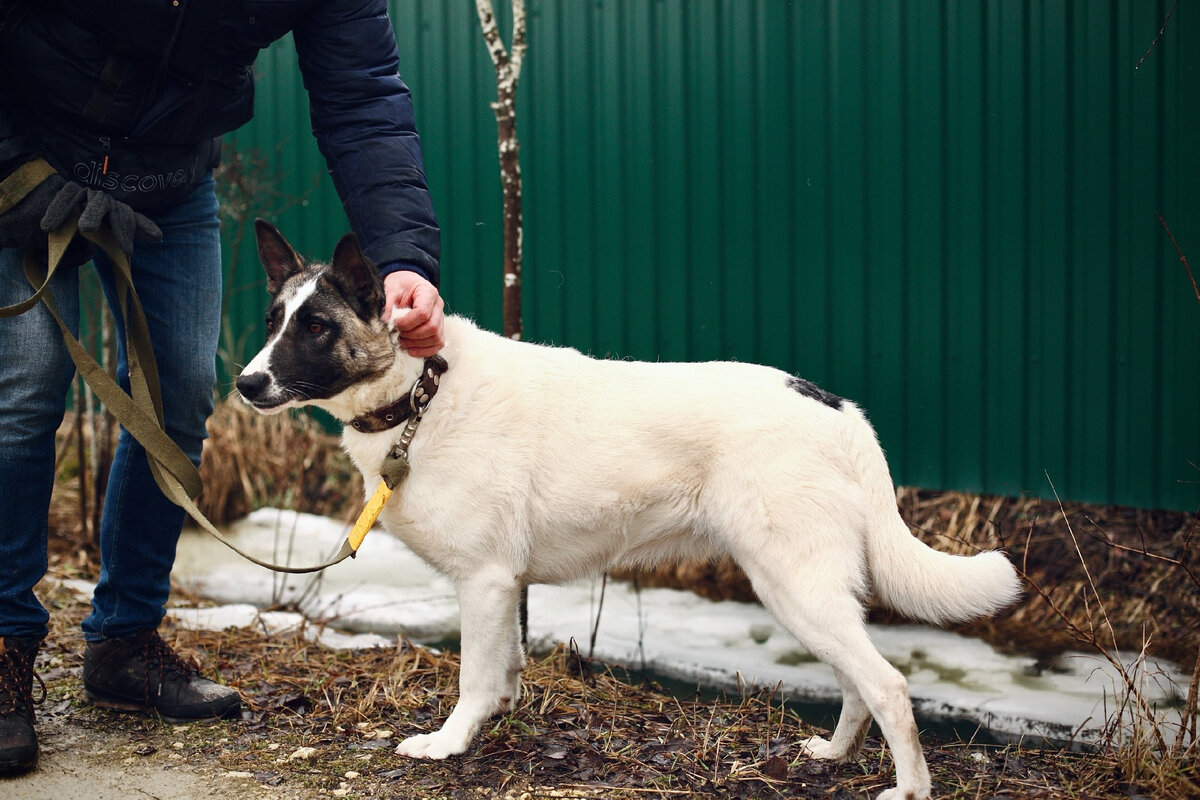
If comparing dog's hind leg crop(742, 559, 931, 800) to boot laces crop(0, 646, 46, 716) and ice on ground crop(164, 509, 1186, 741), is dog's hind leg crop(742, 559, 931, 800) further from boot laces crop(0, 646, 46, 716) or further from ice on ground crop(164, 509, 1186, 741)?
boot laces crop(0, 646, 46, 716)

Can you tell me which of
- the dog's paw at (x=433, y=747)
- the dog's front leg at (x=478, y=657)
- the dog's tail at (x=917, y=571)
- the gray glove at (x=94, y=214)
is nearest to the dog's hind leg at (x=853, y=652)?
the dog's tail at (x=917, y=571)

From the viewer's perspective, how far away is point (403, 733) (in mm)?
2881

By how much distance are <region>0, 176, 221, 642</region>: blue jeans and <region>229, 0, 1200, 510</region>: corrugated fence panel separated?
2.59m

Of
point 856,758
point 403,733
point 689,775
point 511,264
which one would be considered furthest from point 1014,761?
point 511,264

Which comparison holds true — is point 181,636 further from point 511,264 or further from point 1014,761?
point 1014,761

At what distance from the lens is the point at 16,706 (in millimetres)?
2518

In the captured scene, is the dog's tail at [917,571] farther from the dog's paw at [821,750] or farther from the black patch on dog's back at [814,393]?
the dog's paw at [821,750]

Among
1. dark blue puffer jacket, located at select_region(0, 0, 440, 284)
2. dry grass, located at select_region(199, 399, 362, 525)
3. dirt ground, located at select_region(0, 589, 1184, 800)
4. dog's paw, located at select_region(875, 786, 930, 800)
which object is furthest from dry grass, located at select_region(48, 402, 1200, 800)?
dark blue puffer jacket, located at select_region(0, 0, 440, 284)

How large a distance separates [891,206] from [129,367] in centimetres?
332

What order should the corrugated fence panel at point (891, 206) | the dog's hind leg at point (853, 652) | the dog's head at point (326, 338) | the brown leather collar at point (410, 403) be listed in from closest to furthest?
the dog's hind leg at point (853, 652) < the dog's head at point (326, 338) < the brown leather collar at point (410, 403) < the corrugated fence panel at point (891, 206)

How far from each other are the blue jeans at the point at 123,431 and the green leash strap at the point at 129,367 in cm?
9

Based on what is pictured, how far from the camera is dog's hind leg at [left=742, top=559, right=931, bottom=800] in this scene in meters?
2.30

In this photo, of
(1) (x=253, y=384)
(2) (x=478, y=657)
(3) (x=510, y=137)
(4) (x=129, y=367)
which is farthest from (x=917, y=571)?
(3) (x=510, y=137)

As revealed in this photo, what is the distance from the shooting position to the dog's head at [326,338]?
2.55 metres
